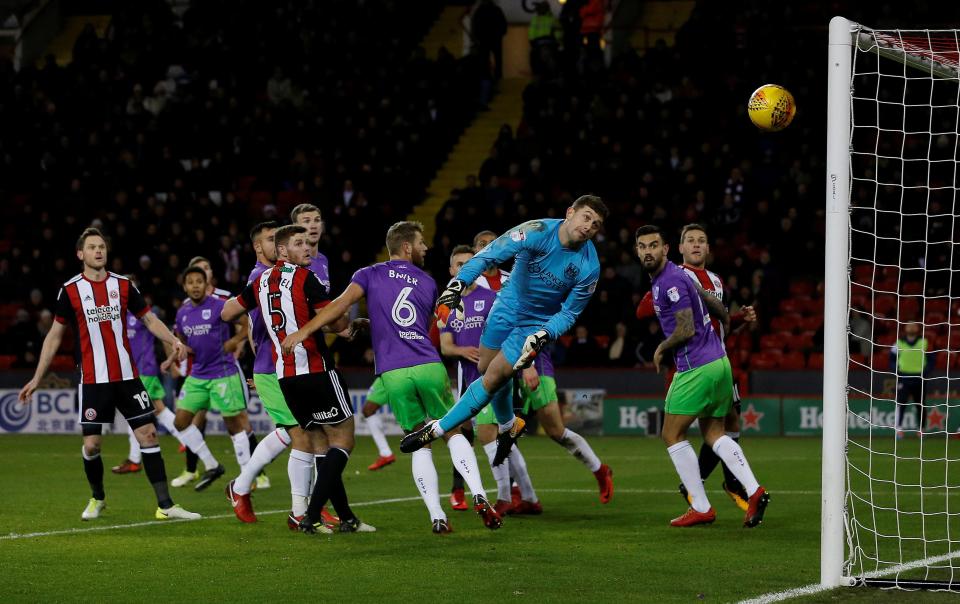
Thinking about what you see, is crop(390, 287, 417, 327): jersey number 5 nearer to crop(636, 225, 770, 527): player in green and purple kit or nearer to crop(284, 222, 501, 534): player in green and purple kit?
crop(284, 222, 501, 534): player in green and purple kit

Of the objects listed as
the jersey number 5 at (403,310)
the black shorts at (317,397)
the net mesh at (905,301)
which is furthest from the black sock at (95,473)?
the net mesh at (905,301)

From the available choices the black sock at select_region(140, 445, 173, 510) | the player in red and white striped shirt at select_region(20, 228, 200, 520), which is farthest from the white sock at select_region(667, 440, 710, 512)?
the black sock at select_region(140, 445, 173, 510)

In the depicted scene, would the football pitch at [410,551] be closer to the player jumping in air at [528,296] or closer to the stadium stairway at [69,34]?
the player jumping in air at [528,296]

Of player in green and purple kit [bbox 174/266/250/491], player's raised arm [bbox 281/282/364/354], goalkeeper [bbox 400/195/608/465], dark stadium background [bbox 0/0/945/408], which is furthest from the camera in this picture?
dark stadium background [bbox 0/0/945/408]

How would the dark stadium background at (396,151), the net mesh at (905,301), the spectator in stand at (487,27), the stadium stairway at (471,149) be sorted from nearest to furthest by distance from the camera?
the net mesh at (905,301)
the dark stadium background at (396,151)
the stadium stairway at (471,149)
the spectator in stand at (487,27)

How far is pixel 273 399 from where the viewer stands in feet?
34.4

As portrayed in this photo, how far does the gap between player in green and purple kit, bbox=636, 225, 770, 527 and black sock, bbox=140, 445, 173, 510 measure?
3.94 m

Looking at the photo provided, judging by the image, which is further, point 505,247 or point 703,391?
point 703,391

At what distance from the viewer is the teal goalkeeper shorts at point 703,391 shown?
9.63m

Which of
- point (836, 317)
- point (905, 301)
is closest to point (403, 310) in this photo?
point (836, 317)

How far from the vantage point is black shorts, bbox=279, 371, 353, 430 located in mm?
9250

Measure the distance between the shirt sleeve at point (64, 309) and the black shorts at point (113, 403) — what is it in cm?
55

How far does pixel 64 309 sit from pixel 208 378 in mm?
3504

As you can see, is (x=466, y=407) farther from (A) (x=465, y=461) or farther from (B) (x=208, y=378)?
(B) (x=208, y=378)
